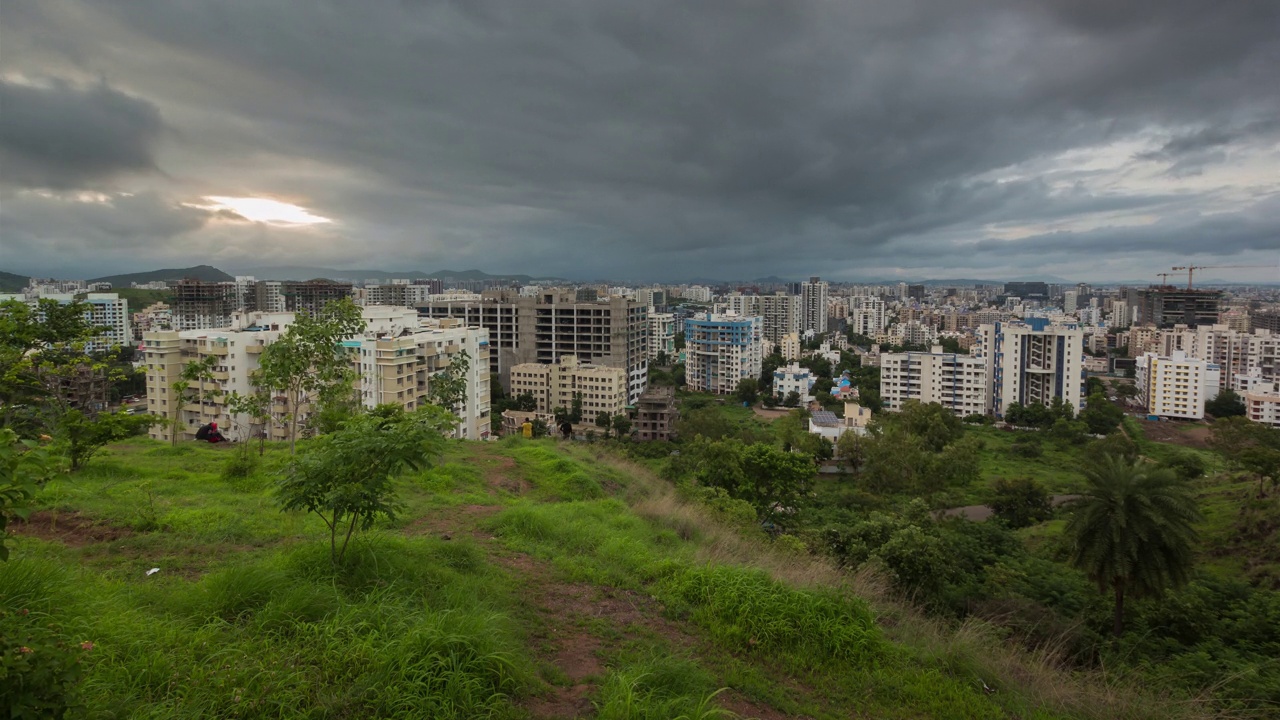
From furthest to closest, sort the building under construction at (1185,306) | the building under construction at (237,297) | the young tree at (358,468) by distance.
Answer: the building under construction at (1185,306) → the building under construction at (237,297) → the young tree at (358,468)

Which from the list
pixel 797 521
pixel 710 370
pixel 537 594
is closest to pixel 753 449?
pixel 797 521

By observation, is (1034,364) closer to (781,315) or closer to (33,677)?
(781,315)

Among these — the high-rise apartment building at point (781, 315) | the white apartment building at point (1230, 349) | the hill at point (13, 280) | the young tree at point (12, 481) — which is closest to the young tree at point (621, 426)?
the young tree at point (12, 481)

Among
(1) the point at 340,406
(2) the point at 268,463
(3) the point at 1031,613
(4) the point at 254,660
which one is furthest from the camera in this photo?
(1) the point at 340,406

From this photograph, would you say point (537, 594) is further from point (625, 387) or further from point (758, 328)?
point (758, 328)

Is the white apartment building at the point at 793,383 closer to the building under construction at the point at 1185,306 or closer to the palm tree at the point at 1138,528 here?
the palm tree at the point at 1138,528

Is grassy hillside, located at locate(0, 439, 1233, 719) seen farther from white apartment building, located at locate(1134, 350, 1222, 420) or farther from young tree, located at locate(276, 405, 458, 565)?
white apartment building, located at locate(1134, 350, 1222, 420)

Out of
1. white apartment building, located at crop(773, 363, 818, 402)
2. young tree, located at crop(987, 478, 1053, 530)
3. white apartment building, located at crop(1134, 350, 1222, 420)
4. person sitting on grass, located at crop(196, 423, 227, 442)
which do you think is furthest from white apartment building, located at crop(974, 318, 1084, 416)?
person sitting on grass, located at crop(196, 423, 227, 442)
